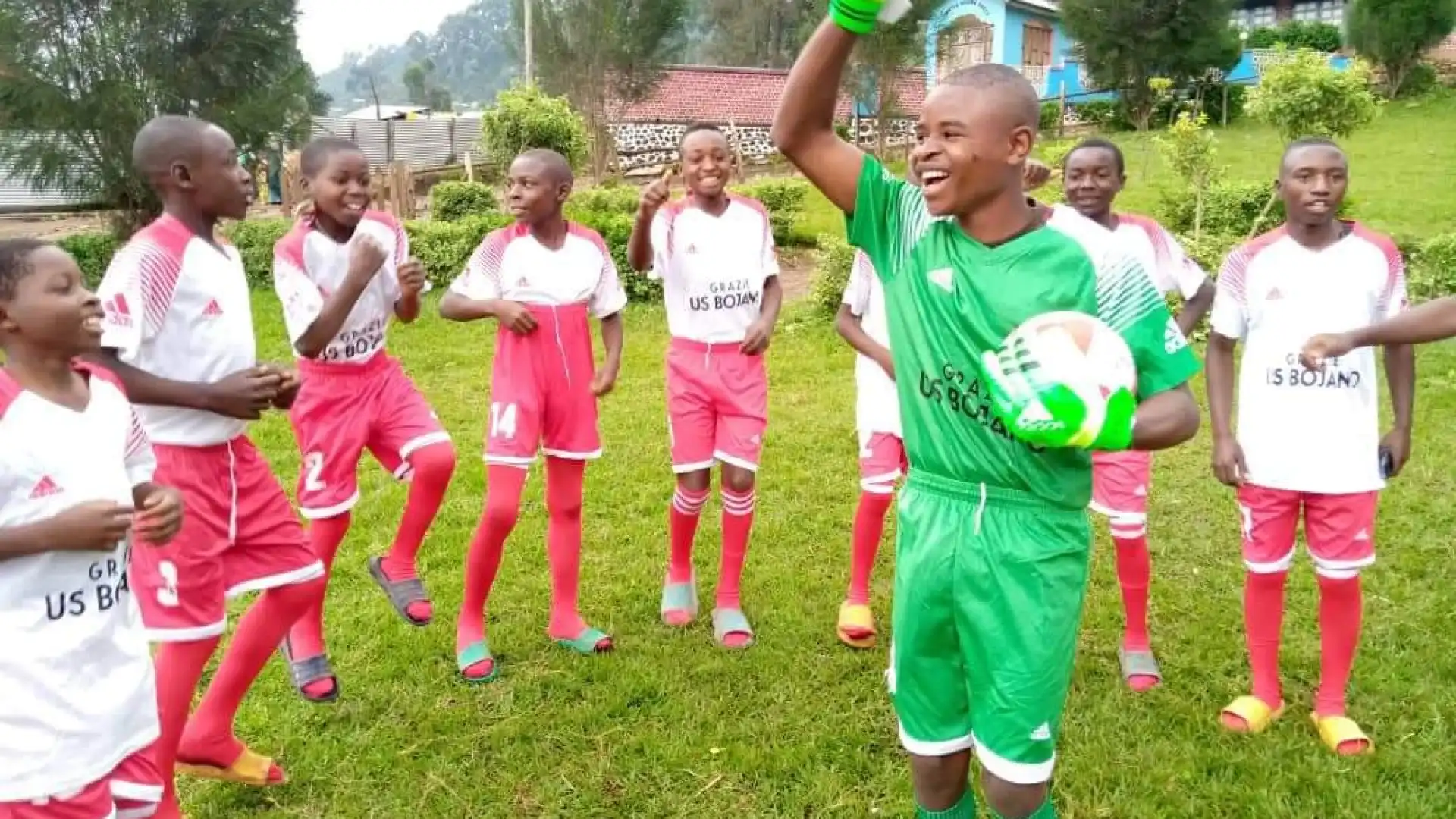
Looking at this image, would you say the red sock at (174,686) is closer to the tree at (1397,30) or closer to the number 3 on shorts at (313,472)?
the number 3 on shorts at (313,472)

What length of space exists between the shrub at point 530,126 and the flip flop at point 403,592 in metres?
13.6

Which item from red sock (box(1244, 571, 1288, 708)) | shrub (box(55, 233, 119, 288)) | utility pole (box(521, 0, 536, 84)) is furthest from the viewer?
utility pole (box(521, 0, 536, 84))

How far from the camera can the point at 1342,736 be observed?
382cm

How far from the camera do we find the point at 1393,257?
3.78 meters

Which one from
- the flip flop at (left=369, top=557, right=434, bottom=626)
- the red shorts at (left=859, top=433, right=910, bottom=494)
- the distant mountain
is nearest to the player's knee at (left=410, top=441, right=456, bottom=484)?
the flip flop at (left=369, top=557, right=434, bottom=626)

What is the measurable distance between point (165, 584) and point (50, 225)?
76.5ft

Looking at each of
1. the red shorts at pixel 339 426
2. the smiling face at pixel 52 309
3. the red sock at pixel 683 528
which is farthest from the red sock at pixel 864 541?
the smiling face at pixel 52 309

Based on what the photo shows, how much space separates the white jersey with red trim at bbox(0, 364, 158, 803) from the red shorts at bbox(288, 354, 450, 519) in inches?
62.2

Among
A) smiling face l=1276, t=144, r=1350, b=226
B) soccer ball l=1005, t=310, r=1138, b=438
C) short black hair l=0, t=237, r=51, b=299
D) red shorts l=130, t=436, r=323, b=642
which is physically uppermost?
smiling face l=1276, t=144, r=1350, b=226

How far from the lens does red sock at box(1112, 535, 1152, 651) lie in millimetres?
4449

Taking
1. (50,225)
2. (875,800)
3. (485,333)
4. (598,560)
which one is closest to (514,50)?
(50,225)

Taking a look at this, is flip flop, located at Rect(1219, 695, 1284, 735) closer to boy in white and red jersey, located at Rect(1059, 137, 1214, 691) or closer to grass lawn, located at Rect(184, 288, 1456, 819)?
grass lawn, located at Rect(184, 288, 1456, 819)

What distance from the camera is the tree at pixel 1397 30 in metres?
28.0

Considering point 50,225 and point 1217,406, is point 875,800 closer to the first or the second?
point 1217,406
